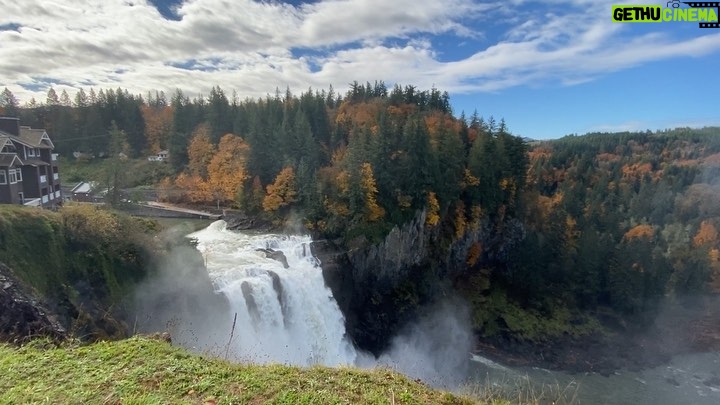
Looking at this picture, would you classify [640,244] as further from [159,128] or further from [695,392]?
[159,128]

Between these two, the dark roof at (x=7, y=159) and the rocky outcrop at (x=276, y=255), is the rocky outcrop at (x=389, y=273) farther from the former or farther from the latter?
the dark roof at (x=7, y=159)

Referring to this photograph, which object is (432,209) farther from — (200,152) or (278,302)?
(200,152)

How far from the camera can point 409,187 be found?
112 ft

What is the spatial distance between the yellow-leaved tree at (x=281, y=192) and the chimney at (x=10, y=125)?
16196 mm

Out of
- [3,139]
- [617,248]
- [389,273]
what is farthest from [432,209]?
[3,139]

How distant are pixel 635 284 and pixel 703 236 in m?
36.7

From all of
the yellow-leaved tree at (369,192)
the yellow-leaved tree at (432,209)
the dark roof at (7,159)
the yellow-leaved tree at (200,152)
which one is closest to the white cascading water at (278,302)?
the yellow-leaved tree at (369,192)

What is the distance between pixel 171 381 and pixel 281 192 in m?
27.2

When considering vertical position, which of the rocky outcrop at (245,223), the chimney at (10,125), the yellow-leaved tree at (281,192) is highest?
the chimney at (10,125)

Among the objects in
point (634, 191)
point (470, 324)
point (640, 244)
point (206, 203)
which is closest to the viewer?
point (470, 324)

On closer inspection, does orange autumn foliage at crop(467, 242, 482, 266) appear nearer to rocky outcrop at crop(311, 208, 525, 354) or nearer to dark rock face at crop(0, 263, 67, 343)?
rocky outcrop at crop(311, 208, 525, 354)

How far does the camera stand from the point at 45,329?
30.6ft

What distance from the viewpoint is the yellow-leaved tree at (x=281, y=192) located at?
108 feet

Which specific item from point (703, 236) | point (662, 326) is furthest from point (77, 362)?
point (703, 236)
